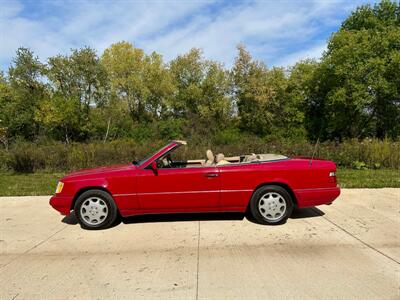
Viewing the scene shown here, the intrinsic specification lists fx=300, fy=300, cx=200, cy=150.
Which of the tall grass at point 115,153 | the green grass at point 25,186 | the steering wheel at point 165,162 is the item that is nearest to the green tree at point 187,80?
the tall grass at point 115,153

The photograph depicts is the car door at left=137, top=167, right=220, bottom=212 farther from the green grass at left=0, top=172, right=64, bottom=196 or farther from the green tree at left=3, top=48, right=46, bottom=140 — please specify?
the green tree at left=3, top=48, right=46, bottom=140

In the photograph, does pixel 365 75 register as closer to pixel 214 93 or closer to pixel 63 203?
pixel 214 93

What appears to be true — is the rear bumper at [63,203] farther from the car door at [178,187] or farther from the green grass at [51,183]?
the green grass at [51,183]

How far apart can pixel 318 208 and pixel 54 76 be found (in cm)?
3447

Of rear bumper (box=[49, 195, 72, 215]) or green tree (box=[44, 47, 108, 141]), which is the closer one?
rear bumper (box=[49, 195, 72, 215])

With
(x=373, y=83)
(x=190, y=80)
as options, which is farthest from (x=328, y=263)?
(x=190, y=80)

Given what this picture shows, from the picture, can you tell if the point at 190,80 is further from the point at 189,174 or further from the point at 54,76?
the point at 189,174

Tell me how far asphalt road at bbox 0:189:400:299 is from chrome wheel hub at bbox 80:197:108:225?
0.73 feet

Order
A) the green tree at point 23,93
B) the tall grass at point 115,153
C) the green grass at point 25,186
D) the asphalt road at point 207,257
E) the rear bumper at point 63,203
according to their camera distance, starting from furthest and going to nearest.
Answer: the green tree at point 23,93 < the tall grass at point 115,153 < the green grass at point 25,186 < the rear bumper at point 63,203 < the asphalt road at point 207,257

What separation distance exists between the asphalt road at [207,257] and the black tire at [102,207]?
15 centimetres

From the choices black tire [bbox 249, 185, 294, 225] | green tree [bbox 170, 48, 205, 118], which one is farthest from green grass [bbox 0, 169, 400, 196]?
green tree [bbox 170, 48, 205, 118]

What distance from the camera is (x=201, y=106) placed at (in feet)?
137

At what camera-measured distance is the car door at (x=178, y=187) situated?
5.07 metres

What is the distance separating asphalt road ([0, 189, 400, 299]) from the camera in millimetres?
3189
